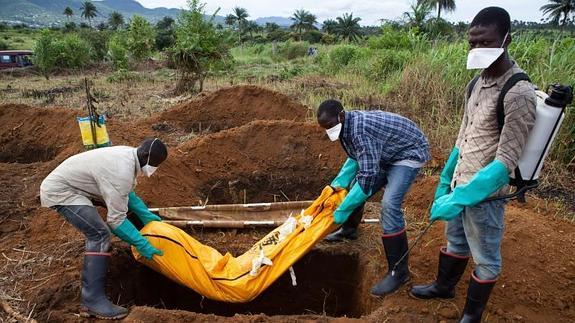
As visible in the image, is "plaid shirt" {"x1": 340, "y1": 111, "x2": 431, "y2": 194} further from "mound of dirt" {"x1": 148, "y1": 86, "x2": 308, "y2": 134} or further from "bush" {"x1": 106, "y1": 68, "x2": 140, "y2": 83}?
"bush" {"x1": 106, "y1": 68, "x2": 140, "y2": 83}

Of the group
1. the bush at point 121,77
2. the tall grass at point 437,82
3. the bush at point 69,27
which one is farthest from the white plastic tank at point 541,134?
the bush at point 69,27

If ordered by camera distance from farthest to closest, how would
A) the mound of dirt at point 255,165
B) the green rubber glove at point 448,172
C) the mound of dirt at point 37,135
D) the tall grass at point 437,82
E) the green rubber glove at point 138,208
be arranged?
the mound of dirt at point 37,135 → the tall grass at point 437,82 → the mound of dirt at point 255,165 → the green rubber glove at point 138,208 → the green rubber glove at point 448,172

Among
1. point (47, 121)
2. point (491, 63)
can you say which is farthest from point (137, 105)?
point (491, 63)

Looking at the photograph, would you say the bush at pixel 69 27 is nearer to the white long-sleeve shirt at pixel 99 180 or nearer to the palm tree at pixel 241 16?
the palm tree at pixel 241 16

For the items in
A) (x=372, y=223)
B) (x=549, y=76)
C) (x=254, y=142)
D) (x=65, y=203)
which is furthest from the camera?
(x=254, y=142)

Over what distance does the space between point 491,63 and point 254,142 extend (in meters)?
4.22

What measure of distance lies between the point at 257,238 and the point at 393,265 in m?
1.50

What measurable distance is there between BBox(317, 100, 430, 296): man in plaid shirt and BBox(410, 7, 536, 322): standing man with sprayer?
1.32 feet

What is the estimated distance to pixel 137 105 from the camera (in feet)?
34.3

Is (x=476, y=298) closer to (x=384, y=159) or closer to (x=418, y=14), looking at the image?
(x=384, y=159)

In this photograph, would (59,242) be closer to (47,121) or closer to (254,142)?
(254,142)

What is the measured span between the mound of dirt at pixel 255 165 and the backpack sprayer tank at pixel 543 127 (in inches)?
137

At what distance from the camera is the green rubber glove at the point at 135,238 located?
2.95m

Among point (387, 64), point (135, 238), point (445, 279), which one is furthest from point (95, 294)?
point (387, 64)
